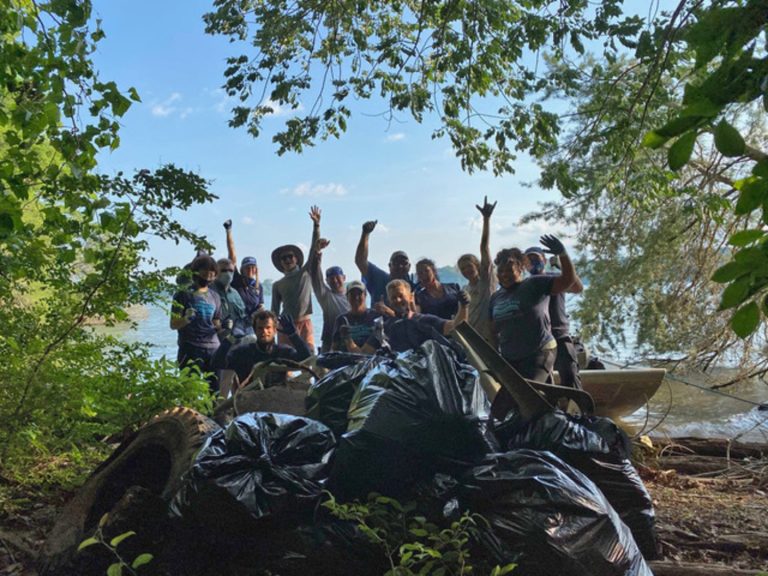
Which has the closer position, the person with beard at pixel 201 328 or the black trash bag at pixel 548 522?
the black trash bag at pixel 548 522

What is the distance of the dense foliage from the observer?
7.71 ft

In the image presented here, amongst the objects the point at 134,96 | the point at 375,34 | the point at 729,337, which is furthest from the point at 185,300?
the point at 729,337

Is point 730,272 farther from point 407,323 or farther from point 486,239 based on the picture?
point 486,239

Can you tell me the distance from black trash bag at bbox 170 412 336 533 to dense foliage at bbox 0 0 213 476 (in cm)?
84

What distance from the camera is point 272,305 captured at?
620 centimetres

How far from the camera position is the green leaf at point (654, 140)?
705mm

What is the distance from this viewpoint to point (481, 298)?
18.1 feet

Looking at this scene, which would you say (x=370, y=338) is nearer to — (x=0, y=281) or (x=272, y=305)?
(x=272, y=305)

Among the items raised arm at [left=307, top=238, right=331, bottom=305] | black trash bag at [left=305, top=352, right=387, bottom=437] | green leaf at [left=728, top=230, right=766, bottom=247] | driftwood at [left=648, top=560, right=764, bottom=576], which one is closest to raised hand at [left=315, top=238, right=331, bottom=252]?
raised arm at [left=307, top=238, right=331, bottom=305]

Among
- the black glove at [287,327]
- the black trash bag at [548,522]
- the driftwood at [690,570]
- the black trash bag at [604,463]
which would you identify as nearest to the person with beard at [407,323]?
the black glove at [287,327]

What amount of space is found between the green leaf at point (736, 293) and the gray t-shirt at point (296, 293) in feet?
17.7

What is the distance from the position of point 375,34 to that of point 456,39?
150 cm

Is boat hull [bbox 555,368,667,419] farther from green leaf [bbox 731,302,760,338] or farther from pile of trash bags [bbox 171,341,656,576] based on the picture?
green leaf [bbox 731,302,760,338]

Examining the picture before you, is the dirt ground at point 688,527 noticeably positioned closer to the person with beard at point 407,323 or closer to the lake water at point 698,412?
the person with beard at point 407,323
